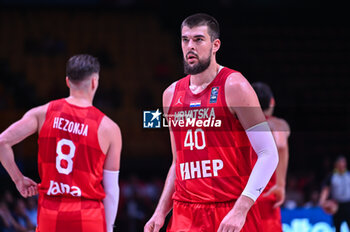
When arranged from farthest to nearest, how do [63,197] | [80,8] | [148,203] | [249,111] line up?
[80,8]
[148,203]
[63,197]
[249,111]

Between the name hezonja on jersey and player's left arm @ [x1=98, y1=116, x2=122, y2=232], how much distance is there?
0.43ft

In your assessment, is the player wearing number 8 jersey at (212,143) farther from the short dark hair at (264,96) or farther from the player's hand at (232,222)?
the short dark hair at (264,96)

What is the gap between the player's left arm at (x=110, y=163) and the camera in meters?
4.23

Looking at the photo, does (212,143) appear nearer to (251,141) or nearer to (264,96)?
(251,141)

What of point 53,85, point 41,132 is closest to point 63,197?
point 41,132

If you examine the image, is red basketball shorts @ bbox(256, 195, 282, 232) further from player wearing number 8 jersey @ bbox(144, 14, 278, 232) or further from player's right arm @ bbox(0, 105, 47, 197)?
player's right arm @ bbox(0, 105, 47, 197)

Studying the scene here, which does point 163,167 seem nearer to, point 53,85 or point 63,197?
point 53,85

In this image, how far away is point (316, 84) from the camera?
14422 mm

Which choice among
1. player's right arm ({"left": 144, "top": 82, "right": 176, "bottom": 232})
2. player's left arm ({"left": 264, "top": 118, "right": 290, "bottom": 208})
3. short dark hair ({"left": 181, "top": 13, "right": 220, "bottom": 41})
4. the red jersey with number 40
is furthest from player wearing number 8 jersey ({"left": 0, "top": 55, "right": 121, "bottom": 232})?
player's left arm ({"left": 264, "top": 118, "right": 290, "bottom": 208})

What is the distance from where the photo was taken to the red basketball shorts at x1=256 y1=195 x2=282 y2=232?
4969mm

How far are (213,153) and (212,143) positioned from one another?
0.20 feet

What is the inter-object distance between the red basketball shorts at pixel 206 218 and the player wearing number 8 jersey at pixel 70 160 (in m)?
1.02

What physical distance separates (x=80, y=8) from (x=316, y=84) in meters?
7.37

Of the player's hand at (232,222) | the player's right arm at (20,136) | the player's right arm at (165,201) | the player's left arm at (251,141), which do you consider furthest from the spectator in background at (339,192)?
the player's hand at (232,222)
